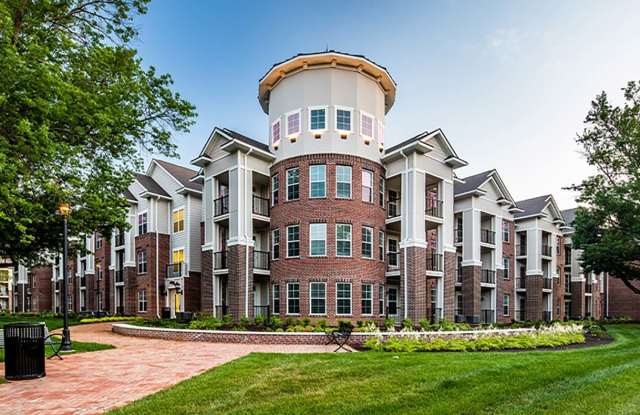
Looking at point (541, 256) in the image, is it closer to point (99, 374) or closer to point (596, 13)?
point (596, 13)

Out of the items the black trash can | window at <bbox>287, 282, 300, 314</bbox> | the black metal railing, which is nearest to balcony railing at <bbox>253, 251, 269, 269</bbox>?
the black metal railing

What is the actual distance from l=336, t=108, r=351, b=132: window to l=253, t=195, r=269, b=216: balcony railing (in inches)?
230

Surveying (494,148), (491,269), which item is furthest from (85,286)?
(494,148)

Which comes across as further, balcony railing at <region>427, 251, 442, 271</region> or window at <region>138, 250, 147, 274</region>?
window at <region>138, 250, 147, 274</region>

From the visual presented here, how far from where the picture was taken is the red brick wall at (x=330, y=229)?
2034cm

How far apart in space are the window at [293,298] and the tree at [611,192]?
20.4 meters

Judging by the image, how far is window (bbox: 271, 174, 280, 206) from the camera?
73.2ft

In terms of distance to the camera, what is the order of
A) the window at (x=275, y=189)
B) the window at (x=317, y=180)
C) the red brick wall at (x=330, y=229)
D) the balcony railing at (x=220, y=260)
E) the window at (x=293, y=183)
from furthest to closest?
the balcony railing at (x=220, y=260), the window at (x=275, y=189), the window at (x=293, y=183), the window at (x=317, y=180), the red brick wall at (x=330, y=229)

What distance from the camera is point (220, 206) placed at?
23.5m

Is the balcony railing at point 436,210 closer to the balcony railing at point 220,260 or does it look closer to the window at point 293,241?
the window at point 293,241

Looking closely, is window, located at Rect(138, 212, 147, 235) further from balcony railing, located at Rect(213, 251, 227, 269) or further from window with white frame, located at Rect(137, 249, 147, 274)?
balcony railing, located at Rect(213, 251, 227, 269)

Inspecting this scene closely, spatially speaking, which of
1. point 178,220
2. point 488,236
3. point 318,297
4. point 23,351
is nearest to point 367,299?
point 318,297

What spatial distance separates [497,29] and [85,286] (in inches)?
1563

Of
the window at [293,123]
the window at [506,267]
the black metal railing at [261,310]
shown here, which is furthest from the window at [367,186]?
the window at [506,267]
